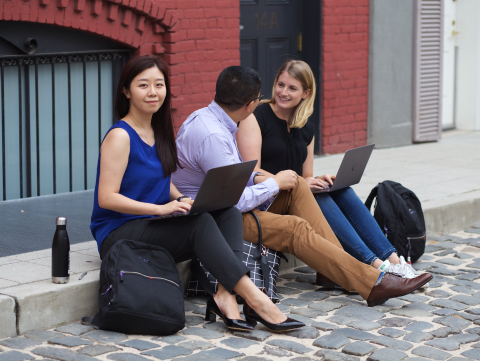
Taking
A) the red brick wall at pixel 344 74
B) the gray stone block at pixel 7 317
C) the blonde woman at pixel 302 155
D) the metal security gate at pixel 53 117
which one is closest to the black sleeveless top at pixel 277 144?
the blonde woman at pixel 302 155

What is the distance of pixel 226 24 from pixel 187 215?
402cm

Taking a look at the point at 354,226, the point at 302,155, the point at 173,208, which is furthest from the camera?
the point at 302,155

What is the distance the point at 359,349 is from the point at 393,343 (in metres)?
0.20

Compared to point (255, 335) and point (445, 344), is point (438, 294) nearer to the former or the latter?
point (445, 344)

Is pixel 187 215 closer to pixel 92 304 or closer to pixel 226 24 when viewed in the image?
pixel 92 304

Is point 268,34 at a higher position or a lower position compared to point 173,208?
higher

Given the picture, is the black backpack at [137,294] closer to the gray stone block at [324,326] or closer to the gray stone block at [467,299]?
the gray stone block at [324,326]

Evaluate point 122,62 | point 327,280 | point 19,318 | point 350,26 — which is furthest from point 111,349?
point 350,26

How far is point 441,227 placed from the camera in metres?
5.90

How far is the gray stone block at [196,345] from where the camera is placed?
340 cm

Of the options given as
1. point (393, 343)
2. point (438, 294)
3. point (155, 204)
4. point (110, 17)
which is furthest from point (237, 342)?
point (110, 17)

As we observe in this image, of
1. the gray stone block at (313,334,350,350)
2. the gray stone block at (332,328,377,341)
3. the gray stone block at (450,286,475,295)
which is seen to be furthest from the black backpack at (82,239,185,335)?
the gray stone block at (450,286,475,295)

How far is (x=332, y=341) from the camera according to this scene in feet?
11.5

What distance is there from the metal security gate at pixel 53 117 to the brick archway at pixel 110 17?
229mm
